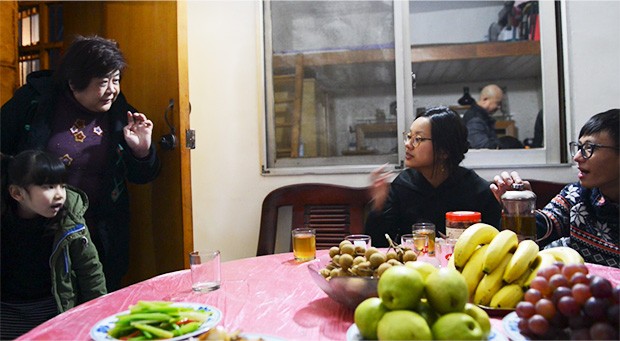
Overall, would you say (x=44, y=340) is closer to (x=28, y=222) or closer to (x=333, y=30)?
(x=28, y=222)

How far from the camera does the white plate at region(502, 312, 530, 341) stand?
702mm

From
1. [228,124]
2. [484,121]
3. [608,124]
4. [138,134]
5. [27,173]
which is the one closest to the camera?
[27,173]

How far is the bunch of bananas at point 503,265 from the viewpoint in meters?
0.85

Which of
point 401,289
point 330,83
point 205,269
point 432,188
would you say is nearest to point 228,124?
point 330,83

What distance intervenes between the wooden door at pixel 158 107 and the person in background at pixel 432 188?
836 mm

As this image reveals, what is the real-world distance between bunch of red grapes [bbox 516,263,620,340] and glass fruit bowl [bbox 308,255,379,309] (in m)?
0.25

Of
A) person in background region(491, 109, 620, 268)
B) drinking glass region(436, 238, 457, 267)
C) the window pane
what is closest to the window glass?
the window pane

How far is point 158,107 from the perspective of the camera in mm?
2045

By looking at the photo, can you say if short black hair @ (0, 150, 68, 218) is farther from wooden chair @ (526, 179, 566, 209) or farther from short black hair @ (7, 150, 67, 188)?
wooden chair @ (526, 179, 566, 209)

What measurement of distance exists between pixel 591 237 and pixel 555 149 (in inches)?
33.0

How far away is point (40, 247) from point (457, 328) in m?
1.34

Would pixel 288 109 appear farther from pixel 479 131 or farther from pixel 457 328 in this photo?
pixel 457 328

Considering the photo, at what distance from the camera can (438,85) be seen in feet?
12.3

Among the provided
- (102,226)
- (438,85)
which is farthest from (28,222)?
(438,85)
